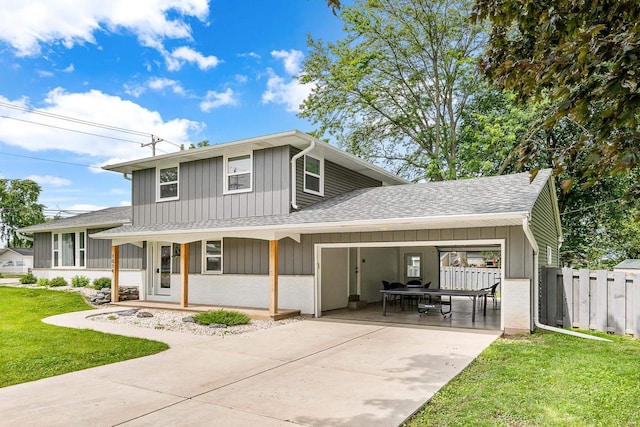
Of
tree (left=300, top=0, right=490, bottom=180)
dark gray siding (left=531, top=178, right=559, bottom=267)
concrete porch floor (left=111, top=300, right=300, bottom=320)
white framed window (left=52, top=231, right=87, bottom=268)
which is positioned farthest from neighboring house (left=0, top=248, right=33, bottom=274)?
dark gray siding (left=531, top=178, right=559, bottom=267)

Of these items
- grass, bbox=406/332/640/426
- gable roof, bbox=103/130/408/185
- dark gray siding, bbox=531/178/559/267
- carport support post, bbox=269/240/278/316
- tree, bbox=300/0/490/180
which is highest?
tree, bbox=300/0/490/180

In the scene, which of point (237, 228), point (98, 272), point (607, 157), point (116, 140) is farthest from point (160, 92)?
point (607, 157)

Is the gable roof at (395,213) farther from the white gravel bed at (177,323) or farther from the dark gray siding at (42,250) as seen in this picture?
the dark gray siding at (42,250)

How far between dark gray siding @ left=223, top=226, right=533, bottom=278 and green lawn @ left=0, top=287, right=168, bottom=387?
4.54 meters

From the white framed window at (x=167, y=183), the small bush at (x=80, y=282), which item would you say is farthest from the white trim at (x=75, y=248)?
the white framed window at (x=167, y=183)

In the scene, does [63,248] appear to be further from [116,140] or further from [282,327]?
[282,327]

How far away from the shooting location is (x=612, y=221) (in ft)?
68.1

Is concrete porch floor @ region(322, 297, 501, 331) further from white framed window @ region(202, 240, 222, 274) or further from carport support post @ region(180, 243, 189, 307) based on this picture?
carport support post @ region(180, 243, 189, 307)

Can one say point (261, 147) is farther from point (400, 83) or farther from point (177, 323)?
point (400, 83)

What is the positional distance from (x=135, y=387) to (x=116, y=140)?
28052 mm

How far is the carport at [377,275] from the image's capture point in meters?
10.3

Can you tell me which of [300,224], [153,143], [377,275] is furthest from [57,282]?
[300,224]

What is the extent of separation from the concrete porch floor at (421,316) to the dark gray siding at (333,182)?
10.7ft

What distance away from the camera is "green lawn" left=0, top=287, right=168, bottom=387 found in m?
5.99
